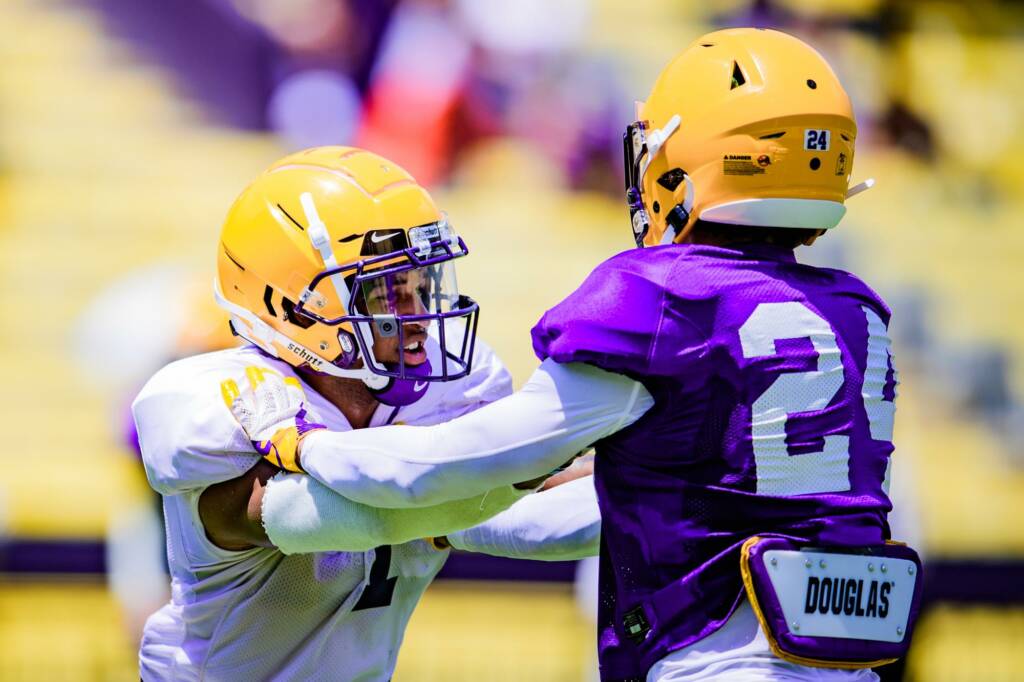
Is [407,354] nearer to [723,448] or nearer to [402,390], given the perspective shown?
[402,390]

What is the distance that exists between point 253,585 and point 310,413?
347mm

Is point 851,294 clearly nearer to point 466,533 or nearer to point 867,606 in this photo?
point 867,606

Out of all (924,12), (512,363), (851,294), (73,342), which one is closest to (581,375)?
(851,294)

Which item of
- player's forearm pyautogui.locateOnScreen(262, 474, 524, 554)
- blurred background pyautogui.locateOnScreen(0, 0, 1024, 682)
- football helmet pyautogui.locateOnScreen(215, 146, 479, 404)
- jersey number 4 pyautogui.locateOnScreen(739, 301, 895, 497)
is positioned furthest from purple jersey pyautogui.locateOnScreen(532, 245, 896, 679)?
blurred background pyautogui.locateOnScreen(0, 0, 1024, 682)

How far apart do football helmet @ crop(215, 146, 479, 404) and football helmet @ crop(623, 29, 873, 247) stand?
46 centimetres

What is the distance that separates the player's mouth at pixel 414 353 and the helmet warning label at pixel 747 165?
689 mm

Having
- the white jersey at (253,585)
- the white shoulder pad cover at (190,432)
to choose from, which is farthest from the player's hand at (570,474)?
the white shoulder pad cover at (190,432)

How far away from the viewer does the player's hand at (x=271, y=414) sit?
7.32 feet

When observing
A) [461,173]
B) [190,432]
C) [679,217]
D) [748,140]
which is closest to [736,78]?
[748,140]

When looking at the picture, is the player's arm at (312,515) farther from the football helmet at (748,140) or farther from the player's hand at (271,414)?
the football helmet at (748,140)

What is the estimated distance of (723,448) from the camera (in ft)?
6.76

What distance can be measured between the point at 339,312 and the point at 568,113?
5.23 m

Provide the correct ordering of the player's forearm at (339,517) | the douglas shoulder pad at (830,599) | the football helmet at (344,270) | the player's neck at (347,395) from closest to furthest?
the douglas shoulder pad at (830,599), the player's forearm at (339,517), the football helmet at (344,270), the player's neck at (347,395)

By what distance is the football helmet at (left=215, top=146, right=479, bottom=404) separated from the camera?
245 cm
